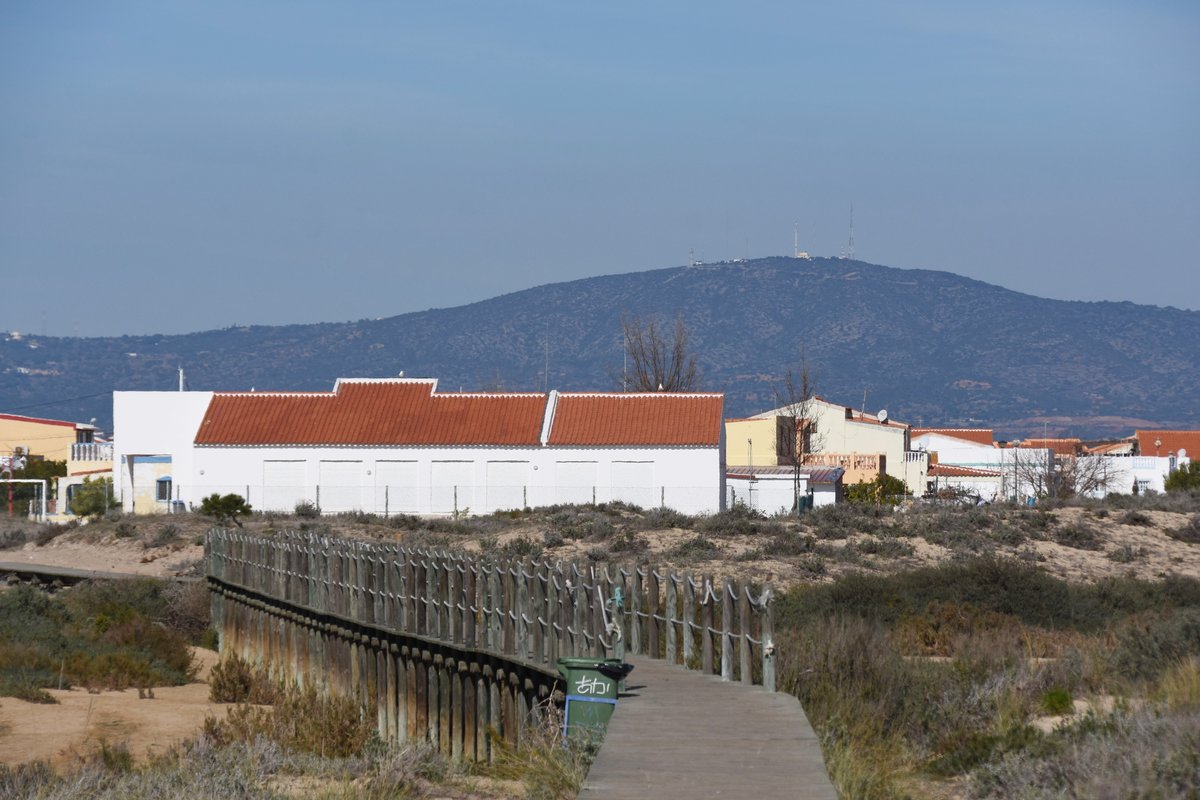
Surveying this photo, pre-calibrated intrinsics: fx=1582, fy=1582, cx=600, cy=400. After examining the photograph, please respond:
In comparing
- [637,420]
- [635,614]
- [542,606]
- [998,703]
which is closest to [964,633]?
[998,703]

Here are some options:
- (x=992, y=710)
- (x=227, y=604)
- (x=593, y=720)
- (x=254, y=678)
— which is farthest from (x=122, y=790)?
(x=227, y=604)

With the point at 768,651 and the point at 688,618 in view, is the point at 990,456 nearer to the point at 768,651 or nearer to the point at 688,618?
the point at 688,618

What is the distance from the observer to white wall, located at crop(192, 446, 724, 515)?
5519 cm

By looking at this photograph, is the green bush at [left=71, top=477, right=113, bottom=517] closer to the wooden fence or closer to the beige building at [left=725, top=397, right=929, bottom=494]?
the beige building at [left=725, top=397, right=929, bottom=494]

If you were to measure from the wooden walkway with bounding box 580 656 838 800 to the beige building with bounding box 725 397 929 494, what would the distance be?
184ft

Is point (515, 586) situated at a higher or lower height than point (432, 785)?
higher

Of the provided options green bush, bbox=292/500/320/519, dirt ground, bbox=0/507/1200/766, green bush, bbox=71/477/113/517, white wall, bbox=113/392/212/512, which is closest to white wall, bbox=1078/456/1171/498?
dirt ground, bbox=0/507/1200/766

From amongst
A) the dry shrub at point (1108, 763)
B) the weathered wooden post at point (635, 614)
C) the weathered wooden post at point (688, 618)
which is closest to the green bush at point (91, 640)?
the weathered wooden post at point (635, 614)

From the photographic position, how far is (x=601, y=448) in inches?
2197

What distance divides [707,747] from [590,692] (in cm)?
196

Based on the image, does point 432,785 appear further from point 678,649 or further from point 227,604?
point 227,604

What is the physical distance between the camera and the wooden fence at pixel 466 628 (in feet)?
43.8

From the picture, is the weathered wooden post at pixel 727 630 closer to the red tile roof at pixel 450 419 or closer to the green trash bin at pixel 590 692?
the green trash bin at pixel 590 692

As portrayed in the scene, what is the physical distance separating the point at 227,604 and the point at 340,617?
8.12 metres
